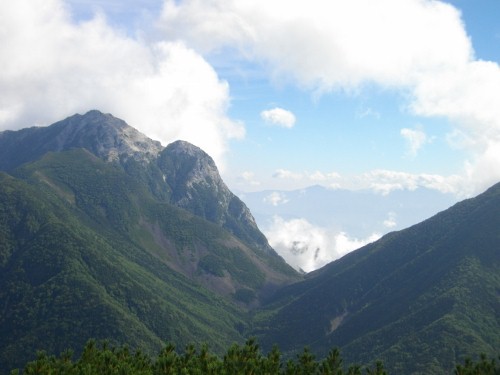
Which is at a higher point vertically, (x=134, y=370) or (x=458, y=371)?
(x=134, y=370)

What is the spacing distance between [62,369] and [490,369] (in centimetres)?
9353

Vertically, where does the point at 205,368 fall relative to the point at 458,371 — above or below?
above

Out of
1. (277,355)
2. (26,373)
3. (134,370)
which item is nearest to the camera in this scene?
(26,373)

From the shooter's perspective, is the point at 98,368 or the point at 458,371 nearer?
the point at 458,371

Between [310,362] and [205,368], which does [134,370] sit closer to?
[205,368]

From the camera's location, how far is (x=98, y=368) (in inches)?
4173

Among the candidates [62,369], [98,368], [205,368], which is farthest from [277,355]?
[62,369]

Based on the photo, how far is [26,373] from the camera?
94500mm

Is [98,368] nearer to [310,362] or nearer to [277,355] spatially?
[277,355]

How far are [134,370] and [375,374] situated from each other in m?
50.4

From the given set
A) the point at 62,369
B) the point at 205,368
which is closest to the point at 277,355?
the point at 205,368

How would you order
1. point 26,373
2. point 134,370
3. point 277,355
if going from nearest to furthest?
point 26,373 → point 134,370 → point 277,355

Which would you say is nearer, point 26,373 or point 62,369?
point 26,373

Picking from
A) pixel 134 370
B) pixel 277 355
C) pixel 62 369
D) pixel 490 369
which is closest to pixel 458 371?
pixel 490 369
